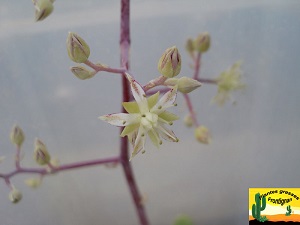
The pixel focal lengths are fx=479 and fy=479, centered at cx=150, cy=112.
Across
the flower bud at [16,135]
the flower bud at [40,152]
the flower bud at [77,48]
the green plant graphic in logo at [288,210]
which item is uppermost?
the flower bud at [77,48]

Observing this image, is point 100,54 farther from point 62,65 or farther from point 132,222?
point 132,222

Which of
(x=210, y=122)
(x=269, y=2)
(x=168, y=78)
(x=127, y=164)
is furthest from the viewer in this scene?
(x=210, y=122)

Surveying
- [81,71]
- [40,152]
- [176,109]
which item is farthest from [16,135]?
[176,109]

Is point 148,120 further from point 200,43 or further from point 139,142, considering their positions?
point 200,43

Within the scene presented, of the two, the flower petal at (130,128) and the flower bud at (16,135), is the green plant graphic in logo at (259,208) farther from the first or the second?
the flower bud at (16,135)

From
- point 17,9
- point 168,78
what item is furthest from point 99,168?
point 168,78

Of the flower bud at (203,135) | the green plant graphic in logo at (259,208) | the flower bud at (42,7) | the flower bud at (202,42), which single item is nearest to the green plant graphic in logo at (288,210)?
the green plant graphic in logo at (259,208)

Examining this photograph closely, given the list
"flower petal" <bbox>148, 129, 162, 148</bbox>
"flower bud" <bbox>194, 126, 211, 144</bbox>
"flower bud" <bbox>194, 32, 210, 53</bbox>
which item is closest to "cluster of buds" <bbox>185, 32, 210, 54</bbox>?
"flower bud" <bbox>194, 32, 210, 53</bbox>
